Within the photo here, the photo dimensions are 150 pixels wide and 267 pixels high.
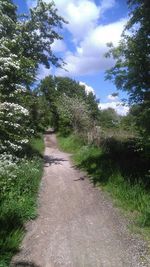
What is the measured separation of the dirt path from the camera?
294 inches

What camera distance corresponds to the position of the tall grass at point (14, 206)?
7.90 metres

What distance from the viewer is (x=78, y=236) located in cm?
883

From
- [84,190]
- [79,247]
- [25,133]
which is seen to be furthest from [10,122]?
[79,247]

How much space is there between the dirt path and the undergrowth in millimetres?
504

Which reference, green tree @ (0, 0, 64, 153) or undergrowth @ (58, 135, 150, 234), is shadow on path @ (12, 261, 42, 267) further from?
green tree @ (0, 0, 64, 153)

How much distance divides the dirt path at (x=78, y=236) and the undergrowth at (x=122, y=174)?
0.50 meters

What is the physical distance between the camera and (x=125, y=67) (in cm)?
1351

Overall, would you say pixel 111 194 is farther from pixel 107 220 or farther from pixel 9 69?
pixel 9 69

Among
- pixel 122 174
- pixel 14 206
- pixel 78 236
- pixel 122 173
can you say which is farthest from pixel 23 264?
pixel 122 173

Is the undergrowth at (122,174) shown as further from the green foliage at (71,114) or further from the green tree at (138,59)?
the green foliage at (71,114)

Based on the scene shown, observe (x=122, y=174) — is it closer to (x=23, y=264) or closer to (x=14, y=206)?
(x=14, y=206)

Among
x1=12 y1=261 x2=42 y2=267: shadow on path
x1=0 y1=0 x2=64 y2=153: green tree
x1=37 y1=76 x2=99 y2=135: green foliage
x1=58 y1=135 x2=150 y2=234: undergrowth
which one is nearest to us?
x1=12 y1=261 x2=42 y2=267: shadow on path

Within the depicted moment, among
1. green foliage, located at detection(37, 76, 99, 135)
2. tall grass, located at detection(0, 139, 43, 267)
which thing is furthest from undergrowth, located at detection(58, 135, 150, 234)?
green foliage, located at detection(37, 76, 99, 135)

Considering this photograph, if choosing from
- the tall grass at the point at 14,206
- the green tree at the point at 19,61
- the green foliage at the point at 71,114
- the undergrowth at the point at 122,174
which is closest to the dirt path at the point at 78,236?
the tall grass at the point at 14,206
